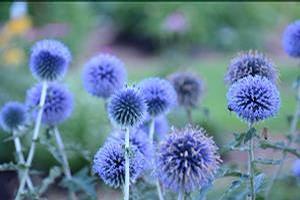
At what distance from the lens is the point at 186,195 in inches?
64.0

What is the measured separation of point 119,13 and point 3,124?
12009 mm

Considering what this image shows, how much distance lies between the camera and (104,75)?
233cm

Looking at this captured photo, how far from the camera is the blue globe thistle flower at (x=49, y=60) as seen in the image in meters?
2.27

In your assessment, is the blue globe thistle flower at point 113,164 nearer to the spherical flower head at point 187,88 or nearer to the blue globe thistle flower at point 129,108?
the blue globe thistle flower at point 129,108

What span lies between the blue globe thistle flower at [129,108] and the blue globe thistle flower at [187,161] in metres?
0.23

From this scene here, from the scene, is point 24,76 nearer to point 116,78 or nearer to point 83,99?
point 83,99

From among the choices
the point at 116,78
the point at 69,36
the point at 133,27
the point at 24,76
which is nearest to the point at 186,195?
the point at 116,78

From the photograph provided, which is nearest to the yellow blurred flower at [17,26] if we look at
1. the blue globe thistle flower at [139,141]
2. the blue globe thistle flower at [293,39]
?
the blue globe thistle flower at [293,39]

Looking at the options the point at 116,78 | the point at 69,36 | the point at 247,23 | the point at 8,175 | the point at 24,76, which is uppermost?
the point at 247,23

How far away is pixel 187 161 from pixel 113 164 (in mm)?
260

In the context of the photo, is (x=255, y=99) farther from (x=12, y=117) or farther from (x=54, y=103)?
(x=12, y=117)

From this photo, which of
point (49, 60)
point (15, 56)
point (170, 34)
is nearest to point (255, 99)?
point (49, 60)

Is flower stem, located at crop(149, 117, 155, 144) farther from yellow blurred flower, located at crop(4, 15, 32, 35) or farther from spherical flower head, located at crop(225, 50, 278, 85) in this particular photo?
yellow blurred flower, located at crop(4, 15, 32, 35)

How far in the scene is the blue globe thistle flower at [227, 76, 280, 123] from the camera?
5.75 ft
